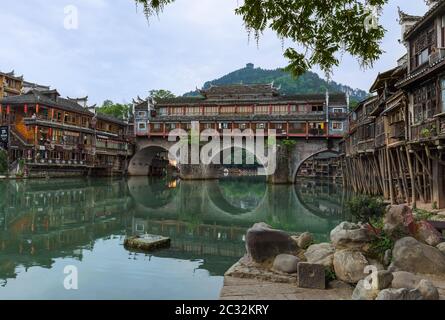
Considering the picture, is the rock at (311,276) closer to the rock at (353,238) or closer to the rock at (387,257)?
the rock at (353,238)

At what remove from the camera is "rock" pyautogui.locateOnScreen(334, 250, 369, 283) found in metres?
7.52

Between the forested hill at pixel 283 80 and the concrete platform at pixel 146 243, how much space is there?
10978cm

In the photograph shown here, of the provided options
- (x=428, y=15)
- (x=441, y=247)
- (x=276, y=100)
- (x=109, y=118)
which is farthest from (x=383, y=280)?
(x=109, y=118)

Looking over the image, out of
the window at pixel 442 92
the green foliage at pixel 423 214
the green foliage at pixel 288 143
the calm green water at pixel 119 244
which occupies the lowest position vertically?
the calm green water at pixel 119 244

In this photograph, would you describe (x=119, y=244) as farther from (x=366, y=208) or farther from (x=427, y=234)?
(x=427, y=234)

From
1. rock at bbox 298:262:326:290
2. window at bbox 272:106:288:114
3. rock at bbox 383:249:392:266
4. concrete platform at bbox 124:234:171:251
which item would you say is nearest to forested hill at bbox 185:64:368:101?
window at bbox 272:106:288:114

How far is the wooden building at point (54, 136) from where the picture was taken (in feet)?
141

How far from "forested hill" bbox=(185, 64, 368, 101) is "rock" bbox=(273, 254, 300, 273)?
371ft

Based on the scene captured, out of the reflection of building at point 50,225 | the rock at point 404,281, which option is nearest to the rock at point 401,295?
the rock at point 404,281

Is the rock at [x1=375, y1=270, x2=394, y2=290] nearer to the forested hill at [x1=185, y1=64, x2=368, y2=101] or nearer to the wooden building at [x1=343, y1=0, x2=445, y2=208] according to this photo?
the wooden building at [x1=343, y1=0, x2=445, y2=208]

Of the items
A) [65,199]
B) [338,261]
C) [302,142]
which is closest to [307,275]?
[338,261]

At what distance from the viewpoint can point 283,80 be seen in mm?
127500

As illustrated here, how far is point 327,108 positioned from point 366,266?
43700 mm

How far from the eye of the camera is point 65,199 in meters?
26.2
